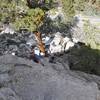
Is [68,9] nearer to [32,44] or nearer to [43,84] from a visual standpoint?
[32,44]

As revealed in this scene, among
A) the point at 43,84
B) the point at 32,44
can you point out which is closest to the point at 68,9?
the point at 32,44

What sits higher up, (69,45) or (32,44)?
(69,45)

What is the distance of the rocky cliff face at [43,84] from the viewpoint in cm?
1013

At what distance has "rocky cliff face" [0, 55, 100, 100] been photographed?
10133 mm

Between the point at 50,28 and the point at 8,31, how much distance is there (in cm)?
405

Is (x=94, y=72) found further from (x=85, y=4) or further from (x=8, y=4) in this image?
(x=85, y=4)

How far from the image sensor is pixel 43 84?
34.8ft

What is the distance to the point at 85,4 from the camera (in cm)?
2169

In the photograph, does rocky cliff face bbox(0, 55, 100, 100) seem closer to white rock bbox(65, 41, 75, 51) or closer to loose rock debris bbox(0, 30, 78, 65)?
loose rock debris bbox(0, 30, 78, 65)

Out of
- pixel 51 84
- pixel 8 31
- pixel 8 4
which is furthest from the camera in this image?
pixel 8 31

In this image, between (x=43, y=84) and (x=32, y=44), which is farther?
(x=32, y=44)

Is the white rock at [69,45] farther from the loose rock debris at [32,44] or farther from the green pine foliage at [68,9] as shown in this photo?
the green pine foliage at [68,9]

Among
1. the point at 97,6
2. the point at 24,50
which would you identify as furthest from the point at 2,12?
the point at 97,6

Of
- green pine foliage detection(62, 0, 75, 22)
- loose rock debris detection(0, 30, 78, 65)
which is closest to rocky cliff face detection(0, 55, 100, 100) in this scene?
loose rock debris detection(0, 30, 78, 65)
